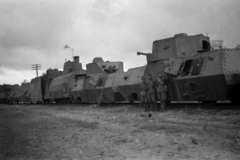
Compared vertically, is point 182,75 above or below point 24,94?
below

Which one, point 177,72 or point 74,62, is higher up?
point 74,62

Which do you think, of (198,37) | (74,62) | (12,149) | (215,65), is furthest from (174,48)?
(74,62)

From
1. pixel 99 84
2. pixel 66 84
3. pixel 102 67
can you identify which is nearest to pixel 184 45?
pixel 99 84

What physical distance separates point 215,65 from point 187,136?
529 cm

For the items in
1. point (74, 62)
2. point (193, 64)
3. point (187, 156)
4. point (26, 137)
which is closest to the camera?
point (187, 156)

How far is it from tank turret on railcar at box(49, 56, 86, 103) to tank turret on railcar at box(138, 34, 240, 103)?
11320 millimetres

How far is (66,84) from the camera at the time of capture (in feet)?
79.0

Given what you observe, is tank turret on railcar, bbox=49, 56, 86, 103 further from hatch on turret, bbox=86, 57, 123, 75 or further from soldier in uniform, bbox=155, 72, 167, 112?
soldier in uniform, bbox=155, 72, 167, 112

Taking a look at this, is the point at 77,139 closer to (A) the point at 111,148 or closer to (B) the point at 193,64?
(A) the point at 111,148

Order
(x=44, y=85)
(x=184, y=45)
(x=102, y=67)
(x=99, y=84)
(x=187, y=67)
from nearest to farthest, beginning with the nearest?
(x=187, y=67), (x=184, y=45), (x=99, y=84), (x=102, y=67), (x=44, y=85)

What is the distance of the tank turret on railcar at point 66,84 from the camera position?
24000 millimetres

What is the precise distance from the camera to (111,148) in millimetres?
4828

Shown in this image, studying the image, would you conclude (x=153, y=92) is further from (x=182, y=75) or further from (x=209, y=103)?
(x=209, y=103)

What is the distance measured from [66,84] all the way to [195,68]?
15.5m
